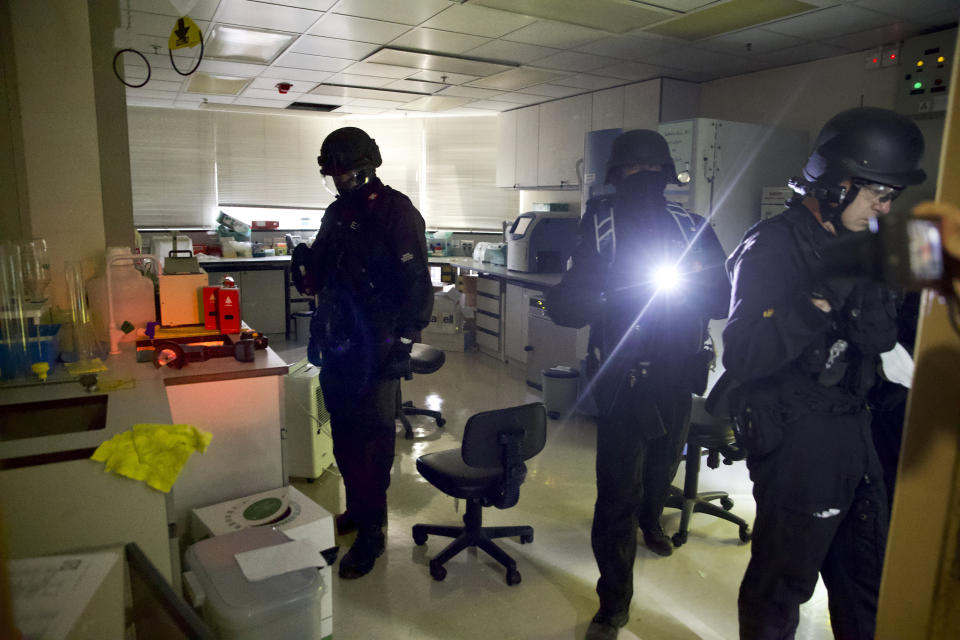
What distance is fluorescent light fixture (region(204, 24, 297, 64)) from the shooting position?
4.01m

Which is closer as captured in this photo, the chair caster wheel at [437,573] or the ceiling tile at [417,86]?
the chair caster wheel at [437,573]

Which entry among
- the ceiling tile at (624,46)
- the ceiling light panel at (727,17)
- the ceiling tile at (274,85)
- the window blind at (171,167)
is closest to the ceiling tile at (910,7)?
the ceiling light panel at (727,17)

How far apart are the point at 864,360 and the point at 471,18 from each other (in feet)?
10.0

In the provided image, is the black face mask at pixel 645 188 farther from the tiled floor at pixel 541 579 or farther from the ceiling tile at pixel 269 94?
the ceiling tile at pixel 269 94

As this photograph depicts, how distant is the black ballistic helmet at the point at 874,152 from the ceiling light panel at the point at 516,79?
373cm

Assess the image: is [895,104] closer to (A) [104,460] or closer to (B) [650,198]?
(B) [650,198]

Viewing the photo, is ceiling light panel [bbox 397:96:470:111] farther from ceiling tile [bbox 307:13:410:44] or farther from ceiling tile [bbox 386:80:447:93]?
ceiling tile [bbox 307:13:410:44]

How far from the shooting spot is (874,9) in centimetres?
319

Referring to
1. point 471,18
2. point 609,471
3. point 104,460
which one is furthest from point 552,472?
point 471,18

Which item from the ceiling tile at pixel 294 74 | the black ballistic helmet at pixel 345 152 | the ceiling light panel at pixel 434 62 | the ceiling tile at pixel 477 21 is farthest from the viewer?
the ceiling tile at pixel 294 74

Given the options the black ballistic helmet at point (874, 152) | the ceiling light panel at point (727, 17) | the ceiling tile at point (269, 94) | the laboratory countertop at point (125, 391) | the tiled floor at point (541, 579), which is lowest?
the tiled floor at point (541, 579)

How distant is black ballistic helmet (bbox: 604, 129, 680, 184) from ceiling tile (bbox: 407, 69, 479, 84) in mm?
3541

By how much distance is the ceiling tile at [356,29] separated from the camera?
3689 millimetres

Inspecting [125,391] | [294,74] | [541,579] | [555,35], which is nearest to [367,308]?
[125,391]
